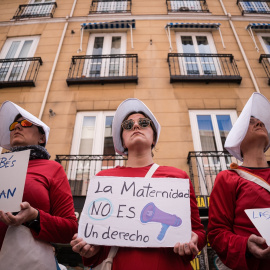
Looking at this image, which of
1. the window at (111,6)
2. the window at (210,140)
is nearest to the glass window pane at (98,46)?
the window at (111,6)

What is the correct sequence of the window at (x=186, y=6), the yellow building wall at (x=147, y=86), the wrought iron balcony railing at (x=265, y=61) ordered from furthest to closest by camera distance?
the window at (x=186, y=6) → the wrought iron balcony railing at (x=265, y=61) → the yellow building wall at (x=147, y=86)

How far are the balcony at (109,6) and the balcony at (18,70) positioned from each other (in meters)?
3.89

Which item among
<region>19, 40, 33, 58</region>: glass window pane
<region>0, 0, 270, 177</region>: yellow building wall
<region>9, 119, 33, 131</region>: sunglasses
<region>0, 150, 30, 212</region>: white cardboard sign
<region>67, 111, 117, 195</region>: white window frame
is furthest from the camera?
<region>19, 40, 33, 58</region>: glass window pane

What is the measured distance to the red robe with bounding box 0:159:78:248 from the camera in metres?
1.59

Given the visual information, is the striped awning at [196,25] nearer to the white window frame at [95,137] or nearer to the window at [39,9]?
the white window frame at [95,137]

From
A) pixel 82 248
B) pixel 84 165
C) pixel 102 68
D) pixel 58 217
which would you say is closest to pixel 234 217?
pixel 82 248

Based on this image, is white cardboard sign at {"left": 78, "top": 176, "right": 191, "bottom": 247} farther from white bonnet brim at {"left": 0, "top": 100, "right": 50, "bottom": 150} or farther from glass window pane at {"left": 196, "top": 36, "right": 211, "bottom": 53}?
glass window pane at {"left": 196, "top": 36, "right": 211, "bottom": 53}

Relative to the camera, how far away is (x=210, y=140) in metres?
6.07

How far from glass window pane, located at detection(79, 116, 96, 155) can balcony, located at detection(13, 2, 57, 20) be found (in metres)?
6.07

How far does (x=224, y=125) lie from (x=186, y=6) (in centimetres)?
674

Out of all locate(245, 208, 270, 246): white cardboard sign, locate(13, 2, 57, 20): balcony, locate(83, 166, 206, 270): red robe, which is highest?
locate(13, 2, 57, 20): balcony

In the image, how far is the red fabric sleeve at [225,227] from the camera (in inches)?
56.3

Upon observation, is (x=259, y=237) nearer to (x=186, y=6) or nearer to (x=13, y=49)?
(x=13, y=49)

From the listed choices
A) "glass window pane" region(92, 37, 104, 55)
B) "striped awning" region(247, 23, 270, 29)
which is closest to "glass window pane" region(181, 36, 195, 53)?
"striped awning" region(247, 23, 270, 29)
